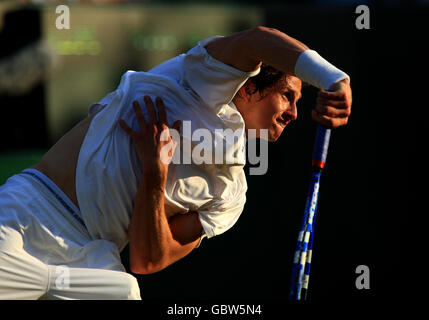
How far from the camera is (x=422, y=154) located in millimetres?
4621

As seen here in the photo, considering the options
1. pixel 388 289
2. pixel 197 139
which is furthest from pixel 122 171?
pixel 388 289

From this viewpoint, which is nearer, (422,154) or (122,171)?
(122,171)

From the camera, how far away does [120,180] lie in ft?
6.20

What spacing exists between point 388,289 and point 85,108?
2.46 meters

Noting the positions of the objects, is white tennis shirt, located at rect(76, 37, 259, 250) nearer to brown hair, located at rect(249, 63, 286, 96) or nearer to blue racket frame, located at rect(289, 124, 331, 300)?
brown hair, located at rect(249, 63, 286, 96)

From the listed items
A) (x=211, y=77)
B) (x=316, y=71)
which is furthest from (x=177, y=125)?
(x=316, y=71)

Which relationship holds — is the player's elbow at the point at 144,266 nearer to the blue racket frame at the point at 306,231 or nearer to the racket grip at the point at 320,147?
the blue racket frame at the point at 306,231

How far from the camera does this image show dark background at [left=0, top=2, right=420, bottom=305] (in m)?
4.48

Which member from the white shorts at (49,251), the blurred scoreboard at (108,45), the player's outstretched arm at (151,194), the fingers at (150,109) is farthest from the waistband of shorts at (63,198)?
the blurred scoreboard at (108,45)

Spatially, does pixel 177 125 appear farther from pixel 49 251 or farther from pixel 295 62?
pixel 49 251

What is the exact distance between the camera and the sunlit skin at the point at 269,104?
6.70 feet

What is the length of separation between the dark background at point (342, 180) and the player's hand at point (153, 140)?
2.58 metres

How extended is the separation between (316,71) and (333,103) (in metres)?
0.10

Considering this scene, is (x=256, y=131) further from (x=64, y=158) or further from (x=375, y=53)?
(x=375, y=53)
